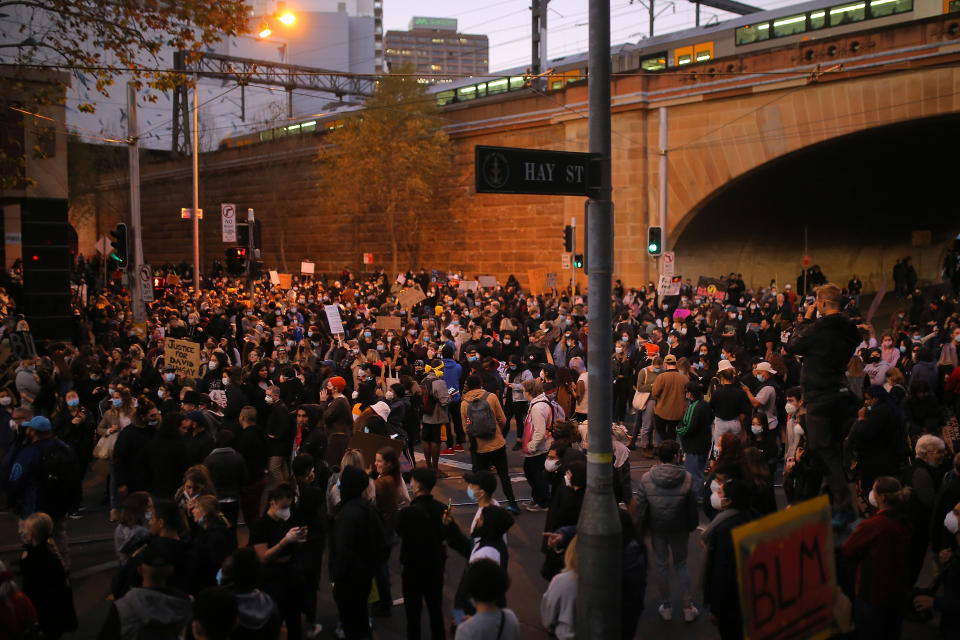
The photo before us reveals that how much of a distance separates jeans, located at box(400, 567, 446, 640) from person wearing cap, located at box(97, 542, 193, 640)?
1.70m

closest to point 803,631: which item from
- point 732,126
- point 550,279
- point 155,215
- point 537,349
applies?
point 537,349

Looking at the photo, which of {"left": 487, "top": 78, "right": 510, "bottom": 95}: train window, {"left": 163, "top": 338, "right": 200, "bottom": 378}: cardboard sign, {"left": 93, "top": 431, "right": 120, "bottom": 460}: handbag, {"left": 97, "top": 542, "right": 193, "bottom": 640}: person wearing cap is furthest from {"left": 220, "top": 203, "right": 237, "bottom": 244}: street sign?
{"left": 97, "top": 542, "right": 193, "bottom": 640}: person wearing cap

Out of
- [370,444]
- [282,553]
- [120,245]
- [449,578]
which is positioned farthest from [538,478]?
[120,245]

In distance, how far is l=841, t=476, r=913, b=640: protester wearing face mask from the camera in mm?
5430

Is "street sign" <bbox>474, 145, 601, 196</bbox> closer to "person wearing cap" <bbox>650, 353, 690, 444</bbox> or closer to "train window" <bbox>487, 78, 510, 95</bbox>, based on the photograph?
"person wearing cap" <bbox>650, 353, 690, 444</bbox>

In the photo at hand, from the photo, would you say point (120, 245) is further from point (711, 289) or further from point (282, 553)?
point (282, 553)

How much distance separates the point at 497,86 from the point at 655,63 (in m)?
8.54

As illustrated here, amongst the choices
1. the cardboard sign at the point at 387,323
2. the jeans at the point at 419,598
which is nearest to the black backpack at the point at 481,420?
the jeans at the point at 419,598

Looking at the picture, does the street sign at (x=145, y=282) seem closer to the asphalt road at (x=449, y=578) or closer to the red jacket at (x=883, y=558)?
the asphalt road at (x=449, y=578)

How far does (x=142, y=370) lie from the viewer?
41.4 ft

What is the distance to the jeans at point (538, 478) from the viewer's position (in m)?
9.81

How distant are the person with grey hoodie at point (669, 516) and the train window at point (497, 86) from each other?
31372 millimetres

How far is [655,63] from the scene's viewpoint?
101 ft

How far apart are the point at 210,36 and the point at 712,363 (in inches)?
407
